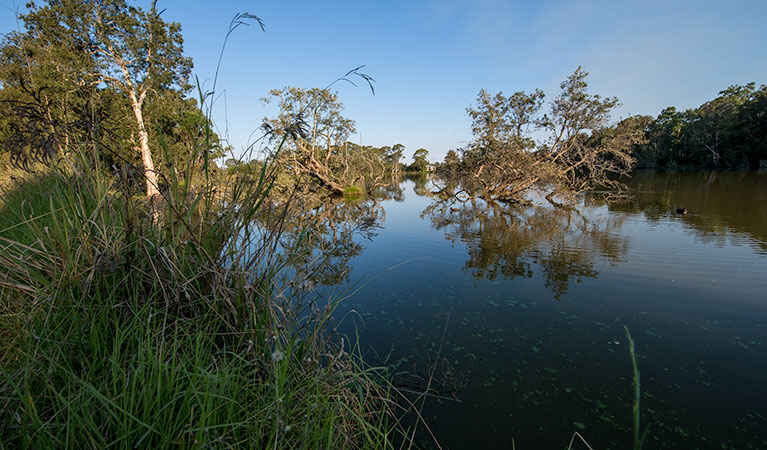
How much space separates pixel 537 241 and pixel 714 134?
58.4 meters

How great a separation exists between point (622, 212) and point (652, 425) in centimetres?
1284

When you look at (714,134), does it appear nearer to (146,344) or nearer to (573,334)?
(573,334)

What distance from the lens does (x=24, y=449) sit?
4.04 ft

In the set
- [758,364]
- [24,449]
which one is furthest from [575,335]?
[24,449]

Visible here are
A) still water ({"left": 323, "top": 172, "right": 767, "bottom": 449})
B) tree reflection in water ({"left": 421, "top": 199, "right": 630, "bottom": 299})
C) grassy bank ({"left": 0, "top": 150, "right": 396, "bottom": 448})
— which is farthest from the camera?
tree reflection in water ({"left": 421, "top": 199, "right": 630, "bottom": 299})

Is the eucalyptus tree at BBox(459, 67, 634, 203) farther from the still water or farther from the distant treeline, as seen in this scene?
the distant treeline

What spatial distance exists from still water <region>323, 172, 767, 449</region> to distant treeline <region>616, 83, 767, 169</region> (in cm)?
3586

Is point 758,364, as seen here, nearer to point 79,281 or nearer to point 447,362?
point 447,362

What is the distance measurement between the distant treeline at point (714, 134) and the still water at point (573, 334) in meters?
35.9

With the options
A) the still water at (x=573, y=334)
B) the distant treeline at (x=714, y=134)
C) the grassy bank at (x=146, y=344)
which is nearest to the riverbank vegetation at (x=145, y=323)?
the grassy bank at (x=146, y=344)

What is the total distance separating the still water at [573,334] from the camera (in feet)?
8.52

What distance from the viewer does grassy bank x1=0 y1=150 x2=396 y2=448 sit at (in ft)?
4.31

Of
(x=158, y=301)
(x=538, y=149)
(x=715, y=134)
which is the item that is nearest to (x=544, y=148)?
(x=538, y=149)

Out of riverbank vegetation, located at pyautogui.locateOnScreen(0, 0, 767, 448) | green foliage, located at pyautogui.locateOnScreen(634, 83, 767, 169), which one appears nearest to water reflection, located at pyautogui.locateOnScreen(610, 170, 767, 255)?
riverbank vegetation, located at pyautogui.locateOnScreen(0, 0, 767, 448)
